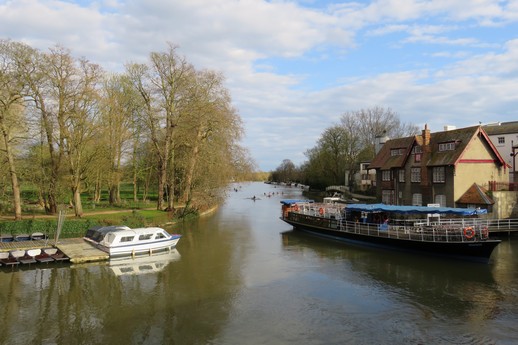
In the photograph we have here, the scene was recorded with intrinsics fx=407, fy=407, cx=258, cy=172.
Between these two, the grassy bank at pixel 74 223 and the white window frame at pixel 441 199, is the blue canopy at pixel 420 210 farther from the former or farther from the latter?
the grassy bank at pixel 74 223

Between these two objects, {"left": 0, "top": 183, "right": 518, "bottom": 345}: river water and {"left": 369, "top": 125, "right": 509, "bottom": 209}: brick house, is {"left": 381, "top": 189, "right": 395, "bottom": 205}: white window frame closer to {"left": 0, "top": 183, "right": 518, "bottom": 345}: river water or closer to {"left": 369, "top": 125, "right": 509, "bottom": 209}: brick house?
{"left": 369, "top": 125, "right": 509, "bottom": 209}: brick house

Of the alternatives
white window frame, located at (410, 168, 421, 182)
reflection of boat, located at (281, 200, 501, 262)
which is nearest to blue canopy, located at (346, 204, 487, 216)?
reflection of boat, located at (281, 200, 501, 262)

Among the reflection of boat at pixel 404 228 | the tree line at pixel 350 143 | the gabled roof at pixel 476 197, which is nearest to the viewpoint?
the reflection of boat at pixel 404 228

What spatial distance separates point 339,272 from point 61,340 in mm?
15933

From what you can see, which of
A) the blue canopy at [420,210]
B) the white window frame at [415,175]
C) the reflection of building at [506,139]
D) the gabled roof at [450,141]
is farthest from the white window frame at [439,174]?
the reflection of building at [506,139]

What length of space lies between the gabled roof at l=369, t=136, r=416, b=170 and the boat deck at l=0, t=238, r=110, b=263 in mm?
32915

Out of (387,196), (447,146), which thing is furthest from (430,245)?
(387,196)

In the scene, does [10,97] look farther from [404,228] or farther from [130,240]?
[404,228]

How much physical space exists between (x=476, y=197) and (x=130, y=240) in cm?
3142

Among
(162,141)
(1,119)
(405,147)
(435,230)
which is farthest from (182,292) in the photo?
(405,147)

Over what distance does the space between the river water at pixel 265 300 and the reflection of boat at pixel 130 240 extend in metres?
1.12

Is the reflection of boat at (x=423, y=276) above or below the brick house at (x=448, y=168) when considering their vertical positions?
below

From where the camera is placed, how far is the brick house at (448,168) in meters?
39.4

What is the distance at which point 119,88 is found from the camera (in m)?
53.2
